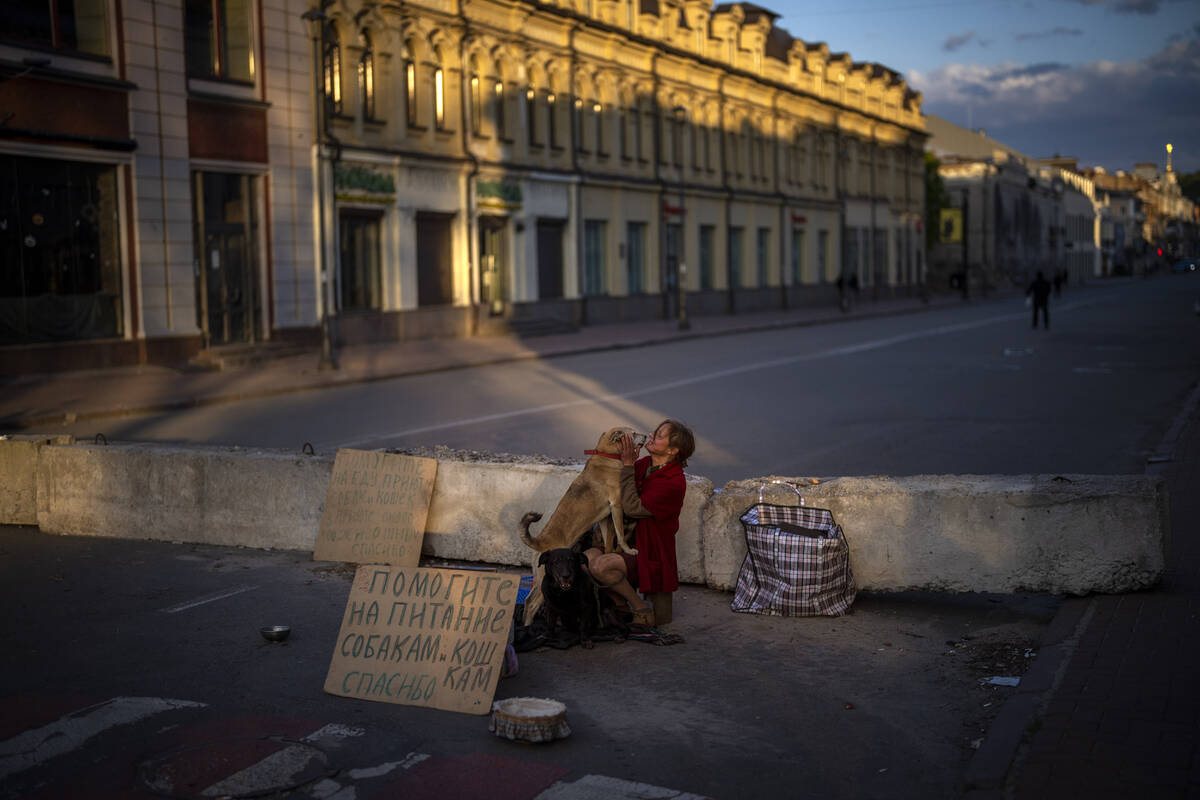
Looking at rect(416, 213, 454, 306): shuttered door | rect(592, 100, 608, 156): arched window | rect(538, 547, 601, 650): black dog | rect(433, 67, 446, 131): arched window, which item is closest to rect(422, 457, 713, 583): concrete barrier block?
rect(538, 547, 601, 650): black dog

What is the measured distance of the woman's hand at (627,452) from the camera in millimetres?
6789

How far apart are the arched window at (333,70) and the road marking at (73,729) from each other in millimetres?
26695

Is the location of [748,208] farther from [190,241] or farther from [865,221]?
[190,241]

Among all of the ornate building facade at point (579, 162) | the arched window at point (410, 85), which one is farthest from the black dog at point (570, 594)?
the arched window at point (410, 85)

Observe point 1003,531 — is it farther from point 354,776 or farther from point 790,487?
point 354,776

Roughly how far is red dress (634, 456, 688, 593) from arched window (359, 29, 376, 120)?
27232 mm

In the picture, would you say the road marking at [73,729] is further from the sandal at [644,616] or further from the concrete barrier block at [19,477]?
the concrete barrier block at [19,477]

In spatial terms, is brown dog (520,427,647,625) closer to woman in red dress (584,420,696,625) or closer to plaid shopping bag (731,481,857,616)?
woman in red dress (584,420,696,625)

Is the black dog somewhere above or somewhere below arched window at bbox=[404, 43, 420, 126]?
below

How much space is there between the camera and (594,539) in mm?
6906

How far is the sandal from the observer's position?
6.84 meters

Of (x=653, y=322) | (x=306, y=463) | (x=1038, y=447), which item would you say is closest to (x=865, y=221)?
(x=653, y=322)

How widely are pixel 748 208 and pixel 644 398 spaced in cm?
3745

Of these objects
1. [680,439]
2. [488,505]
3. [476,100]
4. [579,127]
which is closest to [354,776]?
[680,439]
